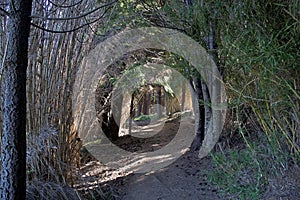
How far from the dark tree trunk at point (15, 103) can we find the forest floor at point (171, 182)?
144cm

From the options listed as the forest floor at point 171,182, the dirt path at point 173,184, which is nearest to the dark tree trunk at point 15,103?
the forest floor at point 171,182

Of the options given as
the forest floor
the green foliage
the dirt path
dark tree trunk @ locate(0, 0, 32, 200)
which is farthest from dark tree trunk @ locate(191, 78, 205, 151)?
dark tree trunk @ locate(0, 0, 32, 200)

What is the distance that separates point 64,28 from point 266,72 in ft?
4.51

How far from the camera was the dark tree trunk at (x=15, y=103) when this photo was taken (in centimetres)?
91

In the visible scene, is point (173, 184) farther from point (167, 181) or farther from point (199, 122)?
point (199, 122)

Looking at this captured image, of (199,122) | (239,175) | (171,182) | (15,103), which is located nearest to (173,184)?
(171,182)

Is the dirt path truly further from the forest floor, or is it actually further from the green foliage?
the green foliage

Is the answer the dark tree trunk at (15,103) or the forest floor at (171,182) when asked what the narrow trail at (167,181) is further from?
the dark tree trunk at (15,103)

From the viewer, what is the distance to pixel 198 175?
278 centimetres

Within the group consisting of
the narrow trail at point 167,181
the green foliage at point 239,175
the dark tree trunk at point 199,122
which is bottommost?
the narrow trail at point 167,181

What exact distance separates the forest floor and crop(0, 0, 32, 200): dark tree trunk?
1.44 metres

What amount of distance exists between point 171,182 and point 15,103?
202cm

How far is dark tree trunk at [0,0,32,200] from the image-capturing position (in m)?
0.91

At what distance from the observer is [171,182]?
267 centimetres
